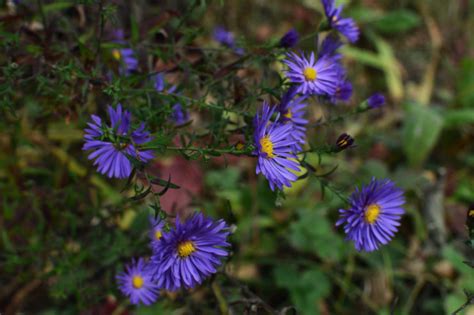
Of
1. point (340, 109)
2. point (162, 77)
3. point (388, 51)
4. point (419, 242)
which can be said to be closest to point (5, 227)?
point (162, 77)

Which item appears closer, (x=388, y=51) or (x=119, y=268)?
(x=119, y=268)

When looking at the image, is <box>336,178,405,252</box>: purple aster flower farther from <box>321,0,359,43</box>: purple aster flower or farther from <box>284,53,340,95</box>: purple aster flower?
<box>321,0,359,43</box>: purple aster flower

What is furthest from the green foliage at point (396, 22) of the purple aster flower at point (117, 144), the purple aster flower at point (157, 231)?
the purple aster flower at point (117, 144)

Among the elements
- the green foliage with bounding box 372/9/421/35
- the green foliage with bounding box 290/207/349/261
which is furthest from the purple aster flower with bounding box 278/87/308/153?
the green foliage with bounding box 372/9/421/35

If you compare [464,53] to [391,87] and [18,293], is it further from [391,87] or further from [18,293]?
[18,293]

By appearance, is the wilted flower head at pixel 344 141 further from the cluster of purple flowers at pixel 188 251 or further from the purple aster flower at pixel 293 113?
the cluster of purple flowers at pixel 188 251

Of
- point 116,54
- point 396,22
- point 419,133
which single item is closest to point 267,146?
point 116,54
